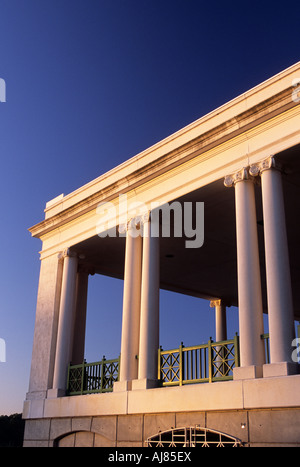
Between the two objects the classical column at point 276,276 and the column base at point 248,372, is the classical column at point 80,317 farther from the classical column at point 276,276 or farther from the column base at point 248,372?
the classical column at point 276,276

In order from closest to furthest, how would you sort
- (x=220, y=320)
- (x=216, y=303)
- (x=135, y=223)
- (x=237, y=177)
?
1. (x=237, y=177)
2. (x=135, y=223)
3. (x=220, y=320)
4. (x=216, y=303)

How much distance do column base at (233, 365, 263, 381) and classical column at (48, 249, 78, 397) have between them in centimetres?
1262

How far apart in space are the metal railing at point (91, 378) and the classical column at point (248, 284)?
342 inches

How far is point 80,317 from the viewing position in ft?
103

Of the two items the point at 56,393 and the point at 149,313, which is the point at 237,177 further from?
the point at 56,393

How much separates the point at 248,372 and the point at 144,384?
5714 mm

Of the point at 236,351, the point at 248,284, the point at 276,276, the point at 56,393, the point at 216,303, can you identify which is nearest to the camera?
the point at 276,276

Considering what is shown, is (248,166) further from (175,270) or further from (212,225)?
(175,270)

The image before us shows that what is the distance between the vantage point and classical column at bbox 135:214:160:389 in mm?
22047

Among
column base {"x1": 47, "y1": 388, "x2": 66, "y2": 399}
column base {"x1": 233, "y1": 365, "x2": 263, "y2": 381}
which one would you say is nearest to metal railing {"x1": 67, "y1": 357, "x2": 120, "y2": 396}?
column base {"x1": 47, "y1": 388, "x2": 66, "y2": 399}

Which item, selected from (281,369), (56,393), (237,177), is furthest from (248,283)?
(56,393)

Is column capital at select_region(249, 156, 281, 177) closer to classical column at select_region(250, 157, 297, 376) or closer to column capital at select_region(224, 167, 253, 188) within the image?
classical column at select_region(250, 157, 297, 376)

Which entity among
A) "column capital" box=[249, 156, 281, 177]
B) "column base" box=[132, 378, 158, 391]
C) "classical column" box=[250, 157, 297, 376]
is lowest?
"column base" box=[132, 378, 158, 391]
